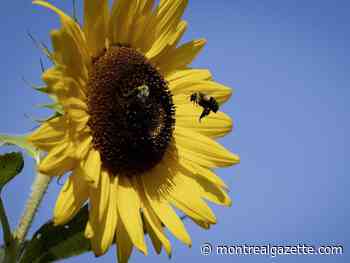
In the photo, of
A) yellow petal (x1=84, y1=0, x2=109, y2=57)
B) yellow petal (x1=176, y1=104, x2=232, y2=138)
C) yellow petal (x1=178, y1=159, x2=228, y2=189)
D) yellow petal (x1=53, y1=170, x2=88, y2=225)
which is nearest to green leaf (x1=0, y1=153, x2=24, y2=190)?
yellow petal (x1=53, y1=170, x2=88, y2=225)

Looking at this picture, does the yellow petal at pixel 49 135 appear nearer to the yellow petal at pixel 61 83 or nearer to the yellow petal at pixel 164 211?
the yellow petal at pixel 61 83

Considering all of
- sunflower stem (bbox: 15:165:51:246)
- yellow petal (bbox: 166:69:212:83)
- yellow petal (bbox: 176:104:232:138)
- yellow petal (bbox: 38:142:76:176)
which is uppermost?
yellow petal (bbox: 166:69:212:83)

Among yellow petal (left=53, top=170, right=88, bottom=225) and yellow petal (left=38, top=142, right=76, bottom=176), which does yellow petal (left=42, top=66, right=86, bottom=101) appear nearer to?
yellow petal (left=38, top=142, right=76, bottom=176)

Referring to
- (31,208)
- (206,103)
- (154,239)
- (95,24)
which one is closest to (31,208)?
(31,208)

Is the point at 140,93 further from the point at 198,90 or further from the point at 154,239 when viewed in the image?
the point at 154,239

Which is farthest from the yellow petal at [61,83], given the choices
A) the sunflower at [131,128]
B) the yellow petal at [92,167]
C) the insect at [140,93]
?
the insect at [140,93]

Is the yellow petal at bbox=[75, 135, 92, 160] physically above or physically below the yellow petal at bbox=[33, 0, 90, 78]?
below
